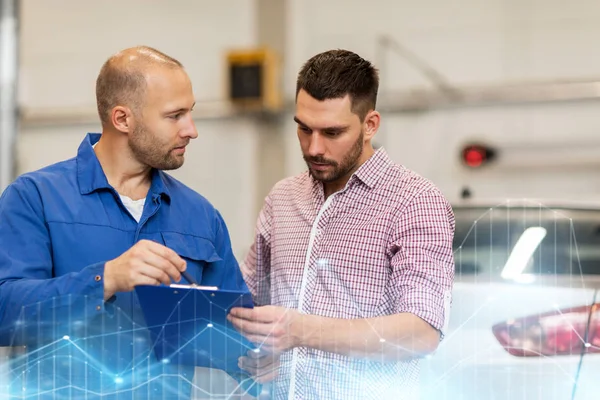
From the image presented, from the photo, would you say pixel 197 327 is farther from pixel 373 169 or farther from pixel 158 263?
pixel 373 169

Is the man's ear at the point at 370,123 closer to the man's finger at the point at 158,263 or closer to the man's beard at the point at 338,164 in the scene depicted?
the man's beard at the point at 338,164

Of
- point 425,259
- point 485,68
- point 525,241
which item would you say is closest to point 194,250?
point 425,259

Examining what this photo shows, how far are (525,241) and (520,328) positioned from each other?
495 mm

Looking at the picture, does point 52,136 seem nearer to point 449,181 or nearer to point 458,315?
point 449,181

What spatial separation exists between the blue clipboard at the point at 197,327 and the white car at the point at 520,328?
336 millimetres

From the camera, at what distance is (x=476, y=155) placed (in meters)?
5.44

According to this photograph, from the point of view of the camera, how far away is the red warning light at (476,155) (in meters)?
5.44

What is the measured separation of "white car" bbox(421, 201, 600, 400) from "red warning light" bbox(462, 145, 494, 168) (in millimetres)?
3133

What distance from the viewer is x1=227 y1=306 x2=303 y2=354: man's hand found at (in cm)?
152

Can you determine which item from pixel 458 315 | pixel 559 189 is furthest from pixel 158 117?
pixel 559 189

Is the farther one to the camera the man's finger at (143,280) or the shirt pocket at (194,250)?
the shirt pocket at (194,250)

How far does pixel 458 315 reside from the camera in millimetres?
1775

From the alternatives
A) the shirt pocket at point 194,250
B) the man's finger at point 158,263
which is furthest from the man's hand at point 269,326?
the shirt pocket at point 194,250

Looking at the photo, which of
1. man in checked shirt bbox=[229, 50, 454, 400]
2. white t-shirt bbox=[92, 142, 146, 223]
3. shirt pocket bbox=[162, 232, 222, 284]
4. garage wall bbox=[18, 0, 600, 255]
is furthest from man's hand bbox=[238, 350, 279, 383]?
garage wall bbox=[18, 0, 600, 255]
